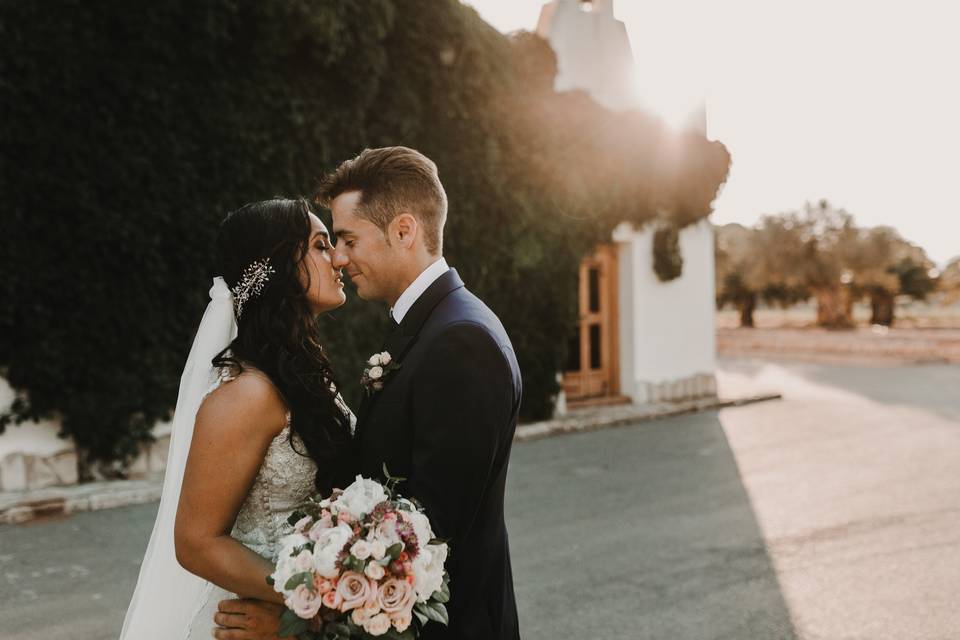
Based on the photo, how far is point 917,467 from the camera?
9.30m

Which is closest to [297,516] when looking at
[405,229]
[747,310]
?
[405,229]

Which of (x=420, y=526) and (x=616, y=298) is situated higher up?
(x=616, y=298)

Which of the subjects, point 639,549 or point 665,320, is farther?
point 665,320

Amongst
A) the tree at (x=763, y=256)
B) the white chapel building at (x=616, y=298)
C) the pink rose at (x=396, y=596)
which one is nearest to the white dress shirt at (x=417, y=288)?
the pink rose at (x=396, y=596)

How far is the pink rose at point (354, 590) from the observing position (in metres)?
1.89

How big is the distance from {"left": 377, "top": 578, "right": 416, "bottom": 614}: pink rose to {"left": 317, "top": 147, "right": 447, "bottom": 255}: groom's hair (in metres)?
0.98

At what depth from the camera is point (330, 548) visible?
191cm

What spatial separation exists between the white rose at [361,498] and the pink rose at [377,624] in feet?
0.76

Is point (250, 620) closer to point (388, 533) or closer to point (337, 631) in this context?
point (337, 631)

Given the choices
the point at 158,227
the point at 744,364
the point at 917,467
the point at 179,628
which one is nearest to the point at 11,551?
the point at 158,227

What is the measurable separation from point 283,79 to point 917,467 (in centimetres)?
837

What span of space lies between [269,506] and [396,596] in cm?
68

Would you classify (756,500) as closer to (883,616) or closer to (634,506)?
(634,506)

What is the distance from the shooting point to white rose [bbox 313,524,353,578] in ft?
6.23
